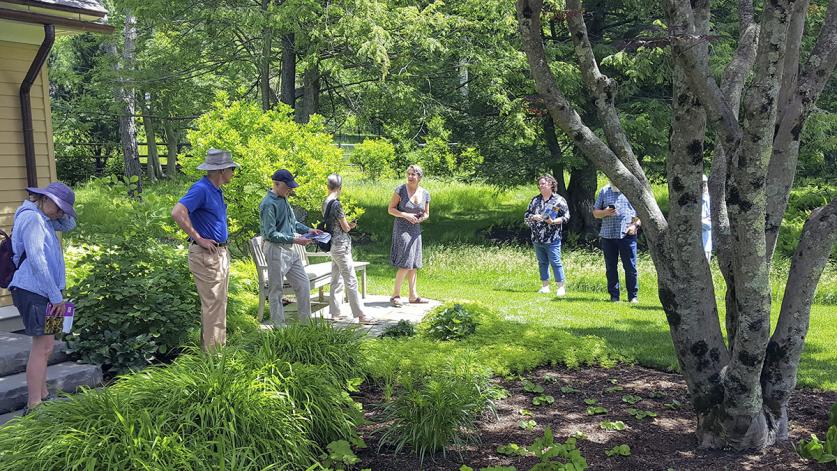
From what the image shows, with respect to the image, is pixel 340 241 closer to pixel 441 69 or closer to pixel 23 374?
pixel 23 374

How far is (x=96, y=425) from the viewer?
405 centimetres

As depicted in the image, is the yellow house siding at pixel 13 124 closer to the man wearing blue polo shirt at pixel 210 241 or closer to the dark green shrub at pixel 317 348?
the man wearing blue polo shirt at pixel 210 241

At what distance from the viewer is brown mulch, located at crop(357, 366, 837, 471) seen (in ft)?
14.8

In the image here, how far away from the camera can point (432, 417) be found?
15.5 ft

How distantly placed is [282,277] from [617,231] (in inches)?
173

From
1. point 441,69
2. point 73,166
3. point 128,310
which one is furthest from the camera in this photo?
point 73,166

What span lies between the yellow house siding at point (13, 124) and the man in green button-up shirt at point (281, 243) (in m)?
2.57

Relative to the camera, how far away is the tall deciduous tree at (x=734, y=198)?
4078mm

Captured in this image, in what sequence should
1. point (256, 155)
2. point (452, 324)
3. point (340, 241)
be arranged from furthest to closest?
point (256, 155), point (340, 241), point (452, 324)

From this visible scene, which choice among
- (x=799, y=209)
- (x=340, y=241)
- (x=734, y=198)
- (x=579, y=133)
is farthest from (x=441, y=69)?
(x=734, y=198)

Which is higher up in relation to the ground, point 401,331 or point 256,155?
point 256,155

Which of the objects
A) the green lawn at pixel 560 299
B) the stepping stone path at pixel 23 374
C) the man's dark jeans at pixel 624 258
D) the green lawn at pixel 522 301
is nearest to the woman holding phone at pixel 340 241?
the green lawn at pixel 522 301

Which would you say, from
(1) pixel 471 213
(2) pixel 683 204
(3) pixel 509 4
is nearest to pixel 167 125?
(1) pixel 471 213

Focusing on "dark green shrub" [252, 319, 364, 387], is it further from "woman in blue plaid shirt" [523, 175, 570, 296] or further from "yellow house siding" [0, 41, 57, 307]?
"woman in blue plaid shirt" [523, 175, 570, 296]
